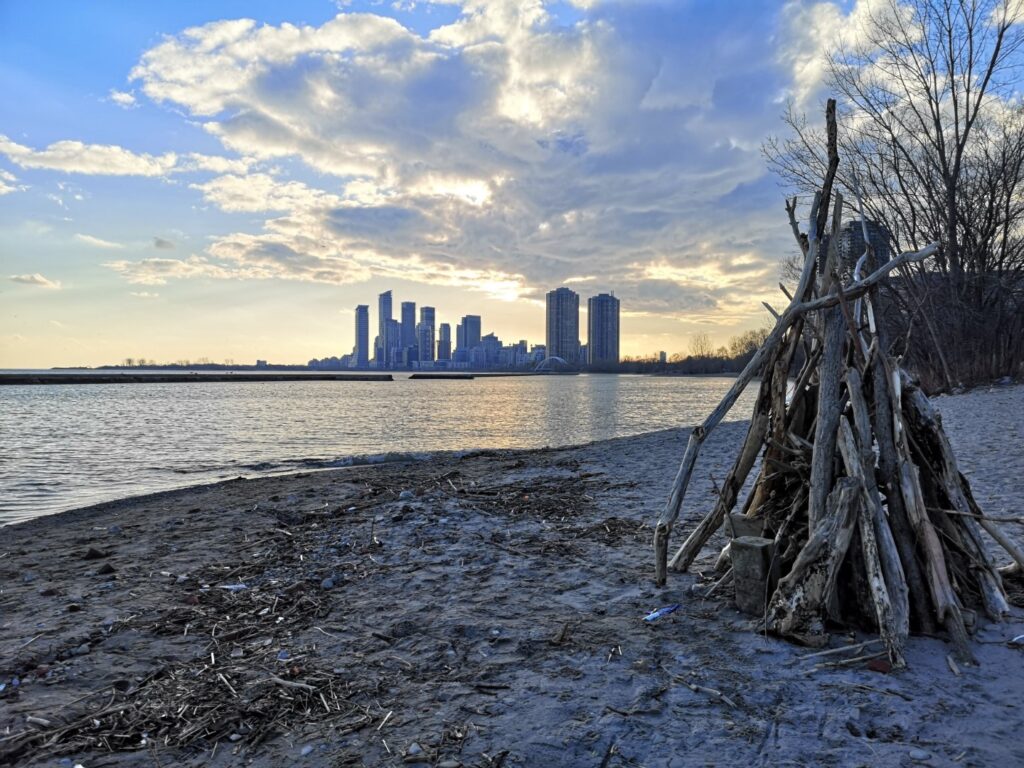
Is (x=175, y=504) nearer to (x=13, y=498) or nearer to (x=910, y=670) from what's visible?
(x=13, y=498)

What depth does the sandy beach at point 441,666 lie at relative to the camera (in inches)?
131

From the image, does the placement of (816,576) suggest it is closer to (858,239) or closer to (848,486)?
(848,486)

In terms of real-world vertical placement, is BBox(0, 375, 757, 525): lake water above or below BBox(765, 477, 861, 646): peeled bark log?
below

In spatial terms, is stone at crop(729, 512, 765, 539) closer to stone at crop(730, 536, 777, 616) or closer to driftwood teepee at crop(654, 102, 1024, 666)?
driftwood teepee at crop(654, 102, 1024, 666)

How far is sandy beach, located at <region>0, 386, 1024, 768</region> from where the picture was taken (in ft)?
10.9

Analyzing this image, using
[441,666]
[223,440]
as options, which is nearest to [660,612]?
[441,666]

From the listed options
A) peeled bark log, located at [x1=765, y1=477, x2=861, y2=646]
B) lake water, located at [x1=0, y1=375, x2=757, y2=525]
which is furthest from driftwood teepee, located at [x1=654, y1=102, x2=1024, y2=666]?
lake water, located at [x1=0, y1=375, x2=757, y2=525]

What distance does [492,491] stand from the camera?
11078mm

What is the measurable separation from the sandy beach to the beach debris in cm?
7

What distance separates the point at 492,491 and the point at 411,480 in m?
2.72

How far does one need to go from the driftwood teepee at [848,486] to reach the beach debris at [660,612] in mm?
495

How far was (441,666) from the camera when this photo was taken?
169 inches

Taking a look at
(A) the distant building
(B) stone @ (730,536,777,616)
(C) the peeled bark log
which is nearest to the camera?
(C) the peeled bark log

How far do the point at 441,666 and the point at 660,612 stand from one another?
1855mm
